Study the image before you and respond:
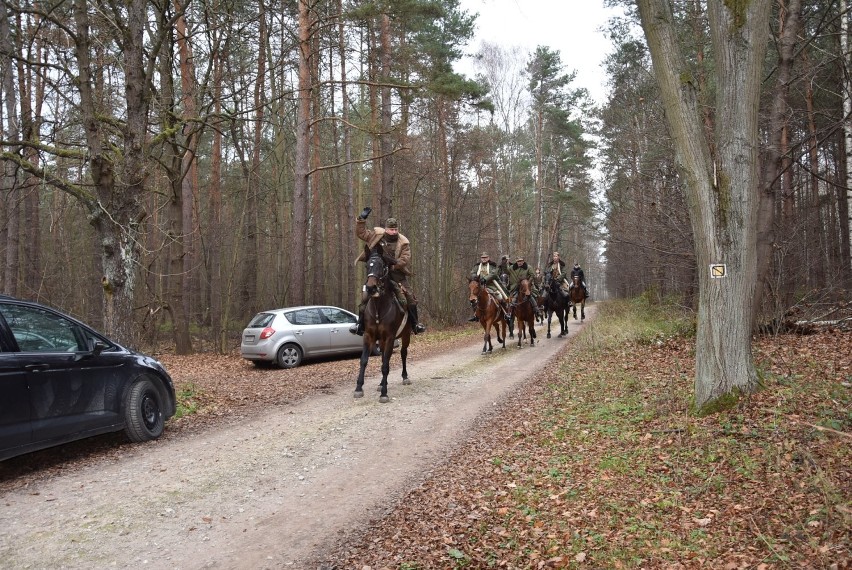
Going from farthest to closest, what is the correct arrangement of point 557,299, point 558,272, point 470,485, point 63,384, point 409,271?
1. point 558,272
2. point 557,299
3. point 409,271
4. point 63,384
5. point 470,485

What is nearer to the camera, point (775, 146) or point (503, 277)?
point (775, 146)

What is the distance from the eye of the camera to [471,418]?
8.09m

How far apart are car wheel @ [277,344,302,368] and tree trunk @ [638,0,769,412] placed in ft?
33.9

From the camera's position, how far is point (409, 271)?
10.7 metres

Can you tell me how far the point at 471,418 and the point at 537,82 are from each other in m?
31.7

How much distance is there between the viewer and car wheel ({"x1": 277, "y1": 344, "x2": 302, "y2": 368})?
1405cm

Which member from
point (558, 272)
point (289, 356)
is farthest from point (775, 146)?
point (289, 356)

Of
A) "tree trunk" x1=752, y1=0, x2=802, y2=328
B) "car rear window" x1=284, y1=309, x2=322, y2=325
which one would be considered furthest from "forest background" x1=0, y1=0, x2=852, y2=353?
"car rear window" x1=284, y1=309, x2=322, y2=325

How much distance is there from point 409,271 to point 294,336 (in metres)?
5.08

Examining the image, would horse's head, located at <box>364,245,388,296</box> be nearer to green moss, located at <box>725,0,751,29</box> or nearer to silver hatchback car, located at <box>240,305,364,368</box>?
silver hatchback car, located at <box>240,305,364,368</box>

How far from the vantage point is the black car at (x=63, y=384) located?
5230 millimetres

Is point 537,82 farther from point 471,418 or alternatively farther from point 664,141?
point 471,418

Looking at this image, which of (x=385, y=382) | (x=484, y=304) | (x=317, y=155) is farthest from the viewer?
(x=317, y=155)

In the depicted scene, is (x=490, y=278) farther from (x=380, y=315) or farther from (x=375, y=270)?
(x=375, y=270)
